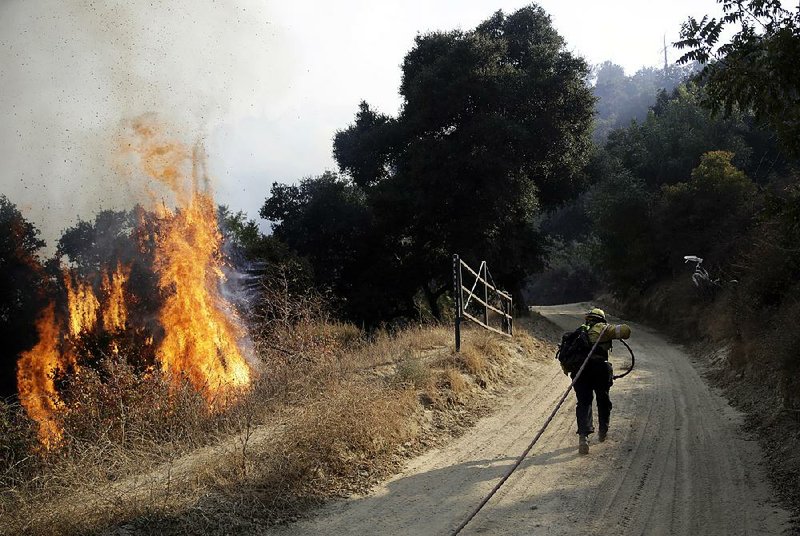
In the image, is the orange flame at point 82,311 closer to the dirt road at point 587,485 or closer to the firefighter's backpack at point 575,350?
the dirt road at point 587,485

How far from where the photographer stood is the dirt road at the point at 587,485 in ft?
20.1

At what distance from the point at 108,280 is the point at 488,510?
60.8 feet

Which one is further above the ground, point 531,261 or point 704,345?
point 531,261

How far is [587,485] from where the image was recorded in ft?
23.4

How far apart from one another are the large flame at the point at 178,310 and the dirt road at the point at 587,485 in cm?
526

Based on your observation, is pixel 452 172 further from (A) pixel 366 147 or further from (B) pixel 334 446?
(B) pixel 334 446

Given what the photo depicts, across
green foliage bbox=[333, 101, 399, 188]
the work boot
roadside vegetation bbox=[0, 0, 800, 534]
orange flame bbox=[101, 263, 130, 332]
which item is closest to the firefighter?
the work boot

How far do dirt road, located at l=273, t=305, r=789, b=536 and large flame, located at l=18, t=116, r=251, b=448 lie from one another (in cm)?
526

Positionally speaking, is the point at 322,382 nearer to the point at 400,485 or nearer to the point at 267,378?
the point at 267,378

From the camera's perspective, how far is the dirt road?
242 inches

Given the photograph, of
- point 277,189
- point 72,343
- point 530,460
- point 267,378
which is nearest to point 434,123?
point 277,189

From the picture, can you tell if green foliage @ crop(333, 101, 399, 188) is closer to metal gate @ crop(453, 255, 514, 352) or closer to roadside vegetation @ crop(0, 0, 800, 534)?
roadside vegetation @ crop(0, 0, 800, 534)

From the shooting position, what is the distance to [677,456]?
26.4ft

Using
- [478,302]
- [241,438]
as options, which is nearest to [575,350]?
[241,438]
